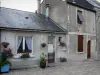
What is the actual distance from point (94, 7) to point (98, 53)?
609 cm

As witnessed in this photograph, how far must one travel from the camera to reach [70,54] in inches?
672

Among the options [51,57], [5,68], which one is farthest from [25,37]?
[51,57]

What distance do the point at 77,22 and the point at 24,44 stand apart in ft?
24.2

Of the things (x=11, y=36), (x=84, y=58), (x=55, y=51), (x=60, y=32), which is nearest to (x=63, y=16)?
(x=60, y=32)

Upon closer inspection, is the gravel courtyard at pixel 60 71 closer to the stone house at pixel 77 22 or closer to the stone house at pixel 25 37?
the stone house at pixel 25 37

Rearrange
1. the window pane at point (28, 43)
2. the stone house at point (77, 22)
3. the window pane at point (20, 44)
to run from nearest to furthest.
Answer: the window pane at point (20, 44) < the window pane at point (28, 43) < the stone house at point (77, 22)

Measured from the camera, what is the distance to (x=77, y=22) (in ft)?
59.3

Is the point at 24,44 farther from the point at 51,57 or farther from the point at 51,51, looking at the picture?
the point at 51,57

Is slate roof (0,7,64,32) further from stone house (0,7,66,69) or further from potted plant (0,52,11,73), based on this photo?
potted plant (0,52,11,73)

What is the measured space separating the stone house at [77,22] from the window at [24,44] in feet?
15.6

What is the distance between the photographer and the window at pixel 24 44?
13.5 m

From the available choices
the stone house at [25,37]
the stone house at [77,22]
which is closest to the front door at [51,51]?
the stone house at [25,37]

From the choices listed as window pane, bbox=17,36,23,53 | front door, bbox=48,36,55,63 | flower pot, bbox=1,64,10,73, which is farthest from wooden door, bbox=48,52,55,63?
flower pot, bbox=1,64,10,73

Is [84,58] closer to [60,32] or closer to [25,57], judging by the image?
[60,32]
